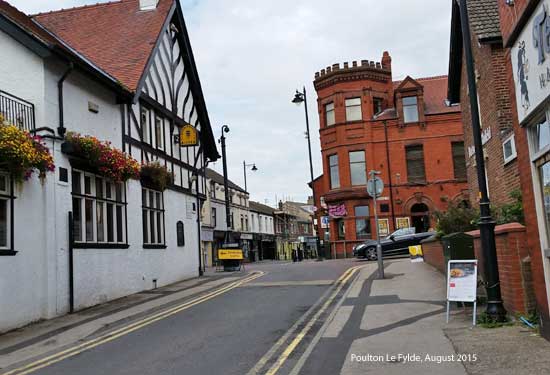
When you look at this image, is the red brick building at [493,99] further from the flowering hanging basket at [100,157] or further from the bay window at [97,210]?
the bay window at [97,210]

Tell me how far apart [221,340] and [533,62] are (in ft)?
20.5

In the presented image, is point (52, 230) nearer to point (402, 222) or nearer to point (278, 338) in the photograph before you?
point (278, 338)

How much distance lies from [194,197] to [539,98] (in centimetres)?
1798

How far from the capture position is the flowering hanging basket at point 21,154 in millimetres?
10906

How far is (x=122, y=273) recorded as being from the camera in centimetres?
1648

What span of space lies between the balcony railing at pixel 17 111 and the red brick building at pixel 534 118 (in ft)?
32.8

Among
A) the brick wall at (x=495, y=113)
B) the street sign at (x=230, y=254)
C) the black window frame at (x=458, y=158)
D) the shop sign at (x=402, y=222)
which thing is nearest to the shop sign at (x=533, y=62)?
the brick wall at (x=495, y=113)

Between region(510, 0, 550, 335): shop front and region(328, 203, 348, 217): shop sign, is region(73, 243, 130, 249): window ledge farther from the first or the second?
region(328, 203, 348, 217): shop sign

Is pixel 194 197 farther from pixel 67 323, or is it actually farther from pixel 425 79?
pixel 425 79

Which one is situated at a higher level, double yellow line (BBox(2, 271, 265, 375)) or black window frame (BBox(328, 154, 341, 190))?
black window frame (BBox(328, 154, 341, 190))

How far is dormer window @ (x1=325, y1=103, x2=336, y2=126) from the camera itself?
134 feet

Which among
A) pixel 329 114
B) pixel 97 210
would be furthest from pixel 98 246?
pixel 329 114

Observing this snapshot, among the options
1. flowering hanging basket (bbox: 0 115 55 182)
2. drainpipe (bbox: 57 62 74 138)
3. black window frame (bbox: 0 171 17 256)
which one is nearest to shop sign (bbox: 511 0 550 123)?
flowering hanging basket (bbox: 0 115 55 182)

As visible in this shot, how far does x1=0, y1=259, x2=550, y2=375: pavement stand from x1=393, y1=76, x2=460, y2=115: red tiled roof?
26.7m
